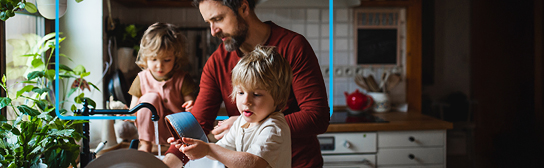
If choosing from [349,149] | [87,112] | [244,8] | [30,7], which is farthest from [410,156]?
[30,7]

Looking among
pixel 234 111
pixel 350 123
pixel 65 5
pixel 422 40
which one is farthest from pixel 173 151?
pixel 422 40

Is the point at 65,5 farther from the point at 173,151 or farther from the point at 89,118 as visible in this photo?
the point at 173,151

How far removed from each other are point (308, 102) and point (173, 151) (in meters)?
0.27

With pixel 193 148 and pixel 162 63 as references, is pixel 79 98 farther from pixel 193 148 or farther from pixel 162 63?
pixel 193 148

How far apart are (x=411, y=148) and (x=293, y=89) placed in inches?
56.0

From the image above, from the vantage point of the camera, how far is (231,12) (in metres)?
0.64

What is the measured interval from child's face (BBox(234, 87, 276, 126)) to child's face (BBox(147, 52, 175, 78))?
20cm

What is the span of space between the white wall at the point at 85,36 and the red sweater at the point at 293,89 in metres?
0.23

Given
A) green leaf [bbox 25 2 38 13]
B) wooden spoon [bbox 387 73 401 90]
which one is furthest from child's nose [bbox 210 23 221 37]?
wooden spoon [bbox 387 73 401 90]

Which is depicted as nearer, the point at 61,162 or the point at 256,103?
the point at 256,103

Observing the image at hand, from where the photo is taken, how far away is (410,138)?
1811 millimetres

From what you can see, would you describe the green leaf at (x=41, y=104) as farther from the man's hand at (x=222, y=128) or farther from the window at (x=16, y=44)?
the man's hand at (x=222, y=128)

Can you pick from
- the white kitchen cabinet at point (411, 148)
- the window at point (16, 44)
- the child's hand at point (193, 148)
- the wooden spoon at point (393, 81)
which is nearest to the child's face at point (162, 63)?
the child's hand at point (193, 148)

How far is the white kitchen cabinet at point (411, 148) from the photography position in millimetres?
1805
